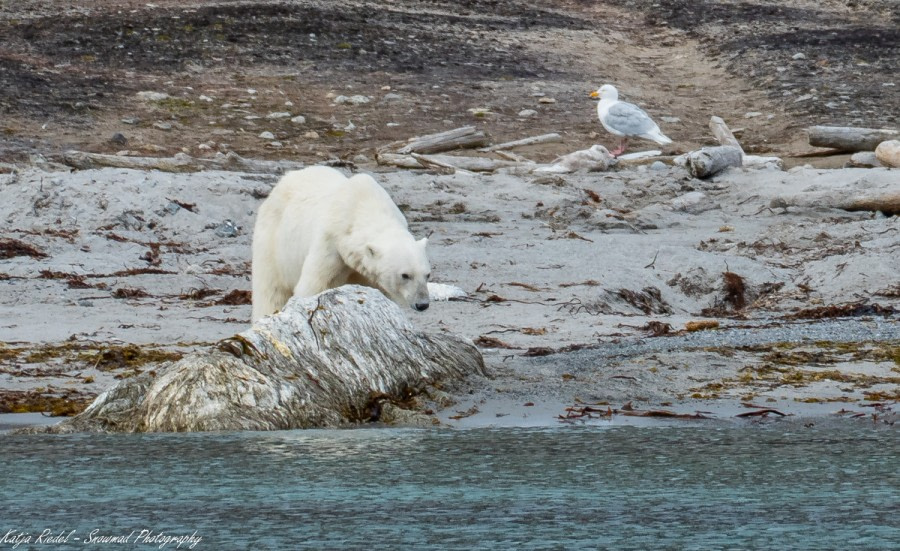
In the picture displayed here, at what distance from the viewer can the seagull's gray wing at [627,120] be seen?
15750 mm

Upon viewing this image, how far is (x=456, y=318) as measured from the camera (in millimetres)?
8297

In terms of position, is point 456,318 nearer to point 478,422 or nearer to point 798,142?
point 478,422

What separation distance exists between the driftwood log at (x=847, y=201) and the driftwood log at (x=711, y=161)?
135 centimetres

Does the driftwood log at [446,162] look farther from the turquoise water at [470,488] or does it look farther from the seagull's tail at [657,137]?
the turquoise water at [470,488]

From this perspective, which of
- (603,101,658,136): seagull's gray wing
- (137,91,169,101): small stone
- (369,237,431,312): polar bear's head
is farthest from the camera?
(137,91,169,101): small stone

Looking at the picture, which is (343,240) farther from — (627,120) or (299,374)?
(627,120)

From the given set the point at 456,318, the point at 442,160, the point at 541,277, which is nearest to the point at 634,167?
Result: the point at 442,160

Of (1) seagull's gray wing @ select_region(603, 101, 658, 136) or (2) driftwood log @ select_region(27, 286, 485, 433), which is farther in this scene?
(1) seagull's gray wing @ select_region(603, 101, 658, 136)

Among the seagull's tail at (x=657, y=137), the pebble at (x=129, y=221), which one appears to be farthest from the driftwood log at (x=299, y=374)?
the seagull's tail at (x=657, y=137)

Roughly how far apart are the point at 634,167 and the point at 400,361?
892cm

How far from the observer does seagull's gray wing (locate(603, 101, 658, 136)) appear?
1575 centimetres

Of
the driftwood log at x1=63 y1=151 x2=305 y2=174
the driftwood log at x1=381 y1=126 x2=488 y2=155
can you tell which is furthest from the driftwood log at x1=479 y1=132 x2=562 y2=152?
the driftwood log at x1=63 y1=151 x2=305 y2=174

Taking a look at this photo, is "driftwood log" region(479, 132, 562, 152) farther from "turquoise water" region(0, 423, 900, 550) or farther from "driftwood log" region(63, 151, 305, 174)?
"turquoise water" region(0, 423, 900, 550)

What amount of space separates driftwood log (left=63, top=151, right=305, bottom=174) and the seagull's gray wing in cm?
405
